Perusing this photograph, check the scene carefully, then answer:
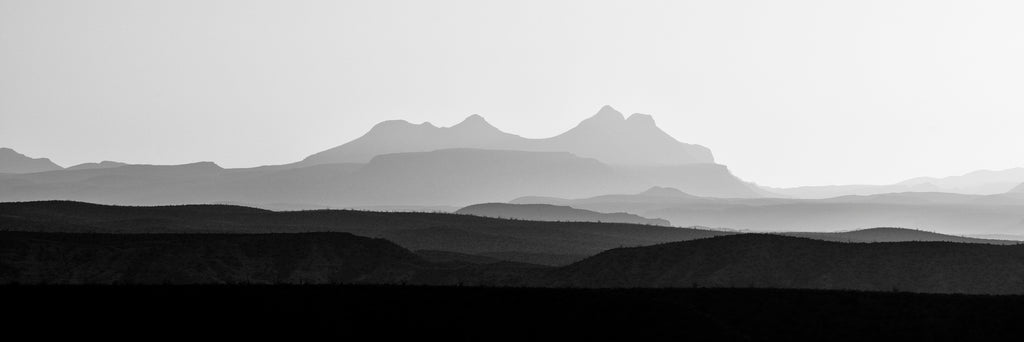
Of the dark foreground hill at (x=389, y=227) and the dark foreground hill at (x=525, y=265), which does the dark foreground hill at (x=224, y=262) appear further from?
the dark foreground hill at (x=389, y=227)

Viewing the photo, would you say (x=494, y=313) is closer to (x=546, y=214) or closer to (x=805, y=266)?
(x=805, y=266)

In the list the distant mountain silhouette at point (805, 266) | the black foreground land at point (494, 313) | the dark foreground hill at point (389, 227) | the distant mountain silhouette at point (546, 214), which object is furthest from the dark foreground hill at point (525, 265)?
the distant mountain silhouette at point (546, 214)

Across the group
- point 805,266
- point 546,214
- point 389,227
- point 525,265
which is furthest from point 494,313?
point 546,214

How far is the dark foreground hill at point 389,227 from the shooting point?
88.0m

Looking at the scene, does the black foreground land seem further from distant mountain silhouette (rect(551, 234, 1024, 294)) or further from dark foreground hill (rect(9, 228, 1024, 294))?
distant mountain silhouette (rect(551, 234, 1024, 294))

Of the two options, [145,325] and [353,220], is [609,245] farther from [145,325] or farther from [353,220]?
[145,325]

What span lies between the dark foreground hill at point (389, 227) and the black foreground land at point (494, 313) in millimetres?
41577

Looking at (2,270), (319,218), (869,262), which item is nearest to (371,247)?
(2,270)

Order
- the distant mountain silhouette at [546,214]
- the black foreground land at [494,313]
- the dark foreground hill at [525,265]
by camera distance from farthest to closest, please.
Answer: the distant mountain silhouette at [546,214] → the dark foreground hill at [525,265] → the black foreground land at [494,313]

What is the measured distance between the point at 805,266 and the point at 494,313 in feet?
113

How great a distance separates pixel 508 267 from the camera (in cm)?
6756

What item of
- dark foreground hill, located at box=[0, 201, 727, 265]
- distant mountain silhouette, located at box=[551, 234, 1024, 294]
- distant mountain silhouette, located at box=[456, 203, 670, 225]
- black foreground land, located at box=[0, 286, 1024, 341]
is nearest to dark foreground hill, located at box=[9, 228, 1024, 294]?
distant mountain silhouette, located at box=[551, 234, 1024, 294]

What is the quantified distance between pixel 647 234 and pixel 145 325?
83125mm

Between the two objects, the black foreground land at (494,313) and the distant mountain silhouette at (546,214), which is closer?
the black foreground land at (494,313)
